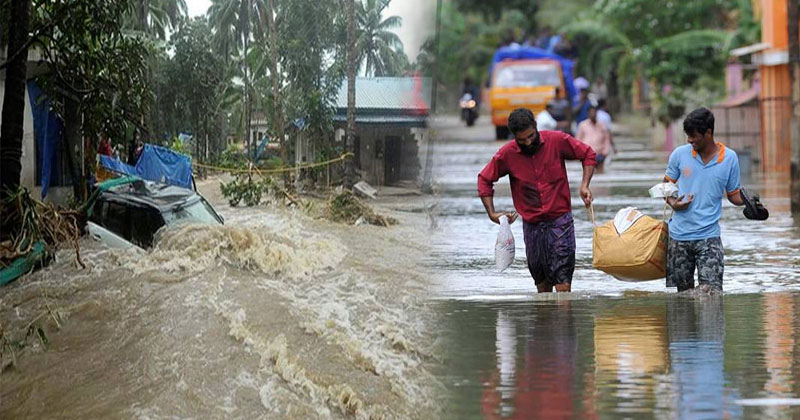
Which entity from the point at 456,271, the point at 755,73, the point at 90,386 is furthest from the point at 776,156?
the point at 90,386

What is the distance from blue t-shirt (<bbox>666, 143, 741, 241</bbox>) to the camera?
693 centimetres

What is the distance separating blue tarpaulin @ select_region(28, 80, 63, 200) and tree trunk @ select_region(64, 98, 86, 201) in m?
0.04

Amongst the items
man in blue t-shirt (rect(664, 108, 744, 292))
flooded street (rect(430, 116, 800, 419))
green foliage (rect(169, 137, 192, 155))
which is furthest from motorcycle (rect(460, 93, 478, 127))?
green foliage (rect(169, 137, 192, 155))

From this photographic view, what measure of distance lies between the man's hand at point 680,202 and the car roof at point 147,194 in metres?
3.95

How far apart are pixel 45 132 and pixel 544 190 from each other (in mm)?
3725

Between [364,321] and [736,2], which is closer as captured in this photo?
[364,321]

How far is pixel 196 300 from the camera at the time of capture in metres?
3.58

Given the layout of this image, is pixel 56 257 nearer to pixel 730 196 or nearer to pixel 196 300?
pixel 196 300

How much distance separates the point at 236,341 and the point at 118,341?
1.35ft

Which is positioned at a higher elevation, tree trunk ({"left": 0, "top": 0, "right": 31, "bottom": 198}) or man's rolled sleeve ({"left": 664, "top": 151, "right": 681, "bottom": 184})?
tree trunk ({"left": 0, "top": 0, "right": 31, "bottom": 198})

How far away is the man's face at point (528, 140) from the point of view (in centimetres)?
682

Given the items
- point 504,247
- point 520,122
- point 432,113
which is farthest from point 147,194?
point 504,247

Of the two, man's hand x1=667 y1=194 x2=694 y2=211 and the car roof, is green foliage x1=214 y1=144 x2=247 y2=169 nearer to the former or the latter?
the car roof

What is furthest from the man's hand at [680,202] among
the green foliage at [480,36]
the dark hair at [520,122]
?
the green foliage at [480,36]
